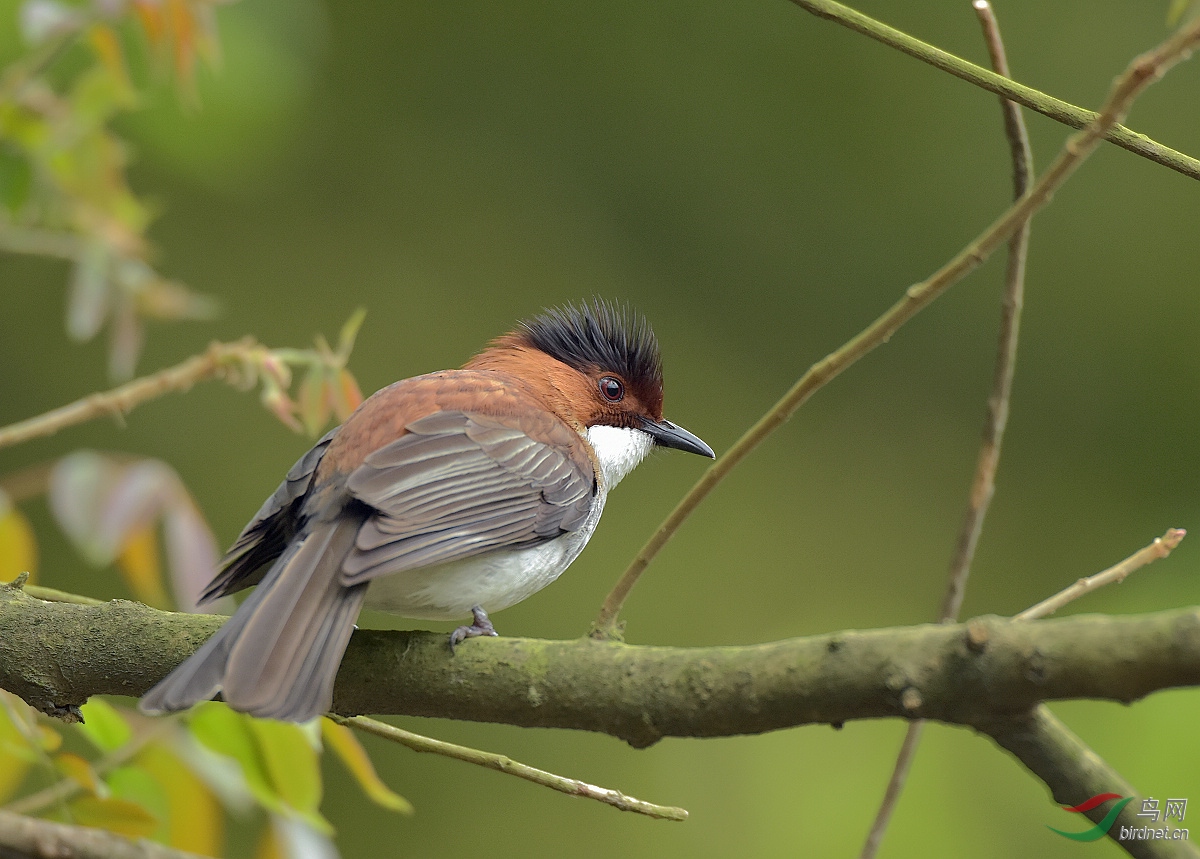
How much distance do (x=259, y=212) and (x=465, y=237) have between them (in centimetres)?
105

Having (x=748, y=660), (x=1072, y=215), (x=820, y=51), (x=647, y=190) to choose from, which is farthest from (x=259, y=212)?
(x=748, y=660)

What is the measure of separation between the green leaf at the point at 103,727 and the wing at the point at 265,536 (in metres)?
0.26

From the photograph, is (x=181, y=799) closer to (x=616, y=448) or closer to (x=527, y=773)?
(x=527, y=773)

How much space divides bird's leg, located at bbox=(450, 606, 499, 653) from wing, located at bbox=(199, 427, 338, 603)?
14.3 inches

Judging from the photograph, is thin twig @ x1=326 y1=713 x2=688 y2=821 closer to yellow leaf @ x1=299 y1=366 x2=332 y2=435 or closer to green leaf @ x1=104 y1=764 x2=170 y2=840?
green leaf @ x1=104 y1=764 x2=170 y2=840

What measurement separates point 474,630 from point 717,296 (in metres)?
4.21

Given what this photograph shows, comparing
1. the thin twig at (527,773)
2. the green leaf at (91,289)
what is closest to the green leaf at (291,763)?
the thin twig at (527,773)

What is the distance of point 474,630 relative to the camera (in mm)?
1835

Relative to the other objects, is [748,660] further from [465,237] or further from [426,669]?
[465,237]

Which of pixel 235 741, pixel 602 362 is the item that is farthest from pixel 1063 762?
pixel 602 362

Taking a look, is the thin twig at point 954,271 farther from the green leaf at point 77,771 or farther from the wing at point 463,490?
the green leaf at point 77,771

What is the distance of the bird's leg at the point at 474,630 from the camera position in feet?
5.52

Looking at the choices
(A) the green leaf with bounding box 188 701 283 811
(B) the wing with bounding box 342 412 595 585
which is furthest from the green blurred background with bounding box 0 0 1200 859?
(A) the green leaf with bounding box 188 701 283 811

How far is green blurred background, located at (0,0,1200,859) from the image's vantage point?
514 cm
